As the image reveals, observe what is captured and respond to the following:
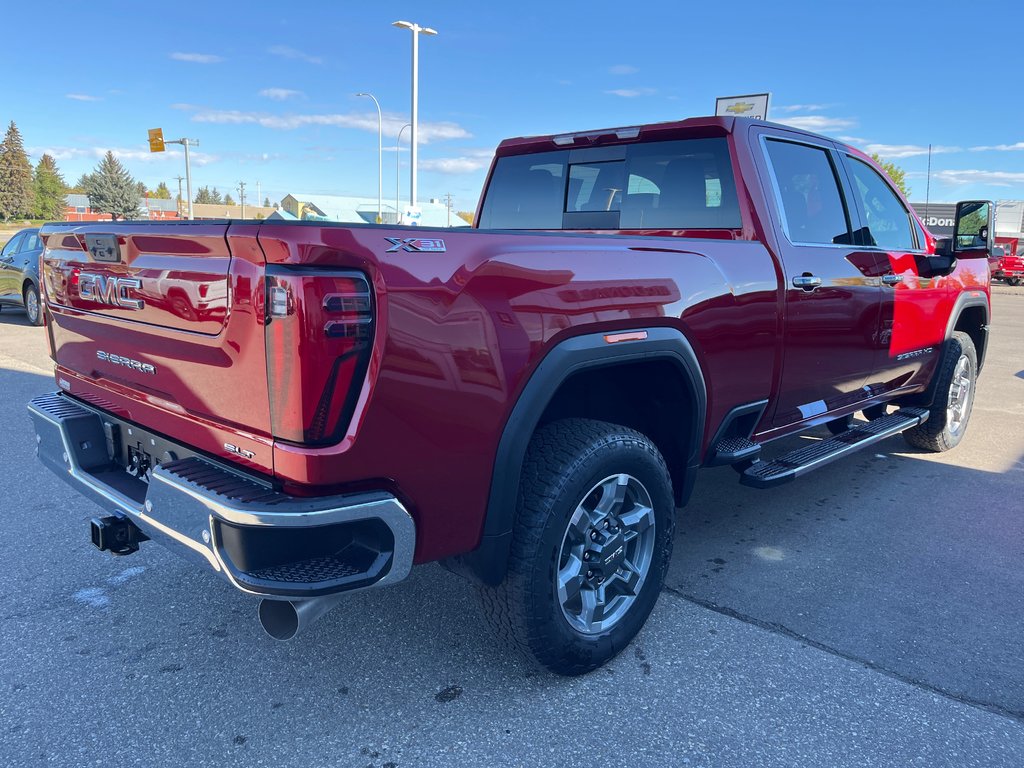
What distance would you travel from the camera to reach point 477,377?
2184mm

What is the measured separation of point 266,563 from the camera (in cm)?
200

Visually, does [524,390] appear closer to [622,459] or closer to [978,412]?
[622,459]

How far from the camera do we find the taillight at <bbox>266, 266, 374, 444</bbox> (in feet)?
6.21

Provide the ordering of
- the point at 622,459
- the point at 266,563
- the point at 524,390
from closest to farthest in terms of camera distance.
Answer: the point at 266,563 < the point at 524,390 < the point at 622,459

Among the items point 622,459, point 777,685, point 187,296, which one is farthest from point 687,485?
point 187,296

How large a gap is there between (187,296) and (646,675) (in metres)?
1.99

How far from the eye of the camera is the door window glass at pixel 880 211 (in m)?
4.34

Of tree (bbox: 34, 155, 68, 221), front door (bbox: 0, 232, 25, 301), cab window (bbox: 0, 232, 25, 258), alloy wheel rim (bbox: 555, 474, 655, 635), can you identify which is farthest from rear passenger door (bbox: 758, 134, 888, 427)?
tree (bbox: 34, 155, 68, 221)

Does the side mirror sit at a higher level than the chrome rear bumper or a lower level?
higher

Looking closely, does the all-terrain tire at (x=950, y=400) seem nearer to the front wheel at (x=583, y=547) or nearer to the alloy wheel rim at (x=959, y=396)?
the alloy wheel rim at (x=959, y=396)

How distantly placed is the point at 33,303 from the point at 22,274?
486 millimetres

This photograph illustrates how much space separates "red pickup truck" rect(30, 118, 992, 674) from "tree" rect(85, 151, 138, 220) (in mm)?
105775

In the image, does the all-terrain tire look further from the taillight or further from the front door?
the front door

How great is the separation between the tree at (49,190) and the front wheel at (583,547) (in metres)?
125
